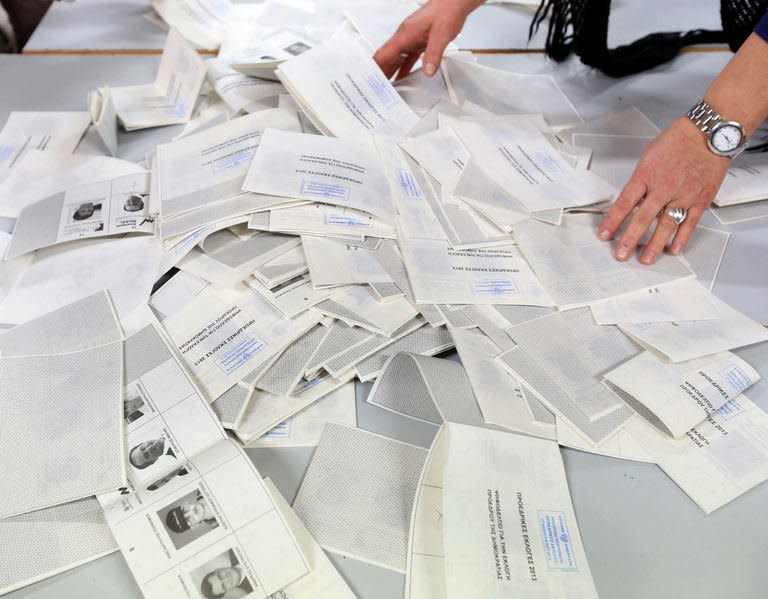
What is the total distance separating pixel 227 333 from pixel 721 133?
0.69m

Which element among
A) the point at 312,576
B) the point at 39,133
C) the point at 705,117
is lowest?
the point at 312,576

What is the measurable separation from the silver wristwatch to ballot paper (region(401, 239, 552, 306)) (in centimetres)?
29

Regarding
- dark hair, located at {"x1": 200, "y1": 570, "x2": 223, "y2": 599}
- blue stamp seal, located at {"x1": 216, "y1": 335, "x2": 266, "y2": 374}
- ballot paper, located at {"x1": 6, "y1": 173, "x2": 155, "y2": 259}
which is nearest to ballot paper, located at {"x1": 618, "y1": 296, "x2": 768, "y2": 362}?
blue stamp seal, located at {"x1": 216, "y1": 335, "x2": 266, "y2": 374}

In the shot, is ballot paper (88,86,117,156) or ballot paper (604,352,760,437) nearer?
ballot paper (604,352,760,437)

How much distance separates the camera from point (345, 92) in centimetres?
107

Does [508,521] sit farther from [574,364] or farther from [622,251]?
[622,251]

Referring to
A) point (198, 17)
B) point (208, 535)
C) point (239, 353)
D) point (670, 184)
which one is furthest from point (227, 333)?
point (198, 17)

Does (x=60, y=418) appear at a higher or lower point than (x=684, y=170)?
lower

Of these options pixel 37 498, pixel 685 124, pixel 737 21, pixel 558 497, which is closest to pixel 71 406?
pixel 37 498

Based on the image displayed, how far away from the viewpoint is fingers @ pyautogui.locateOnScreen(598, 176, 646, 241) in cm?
89

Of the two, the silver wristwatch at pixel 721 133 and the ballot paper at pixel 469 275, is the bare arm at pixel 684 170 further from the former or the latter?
→ the ballot paper at pixel 469 275

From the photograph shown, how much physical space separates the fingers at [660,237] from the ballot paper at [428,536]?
41 centimetres

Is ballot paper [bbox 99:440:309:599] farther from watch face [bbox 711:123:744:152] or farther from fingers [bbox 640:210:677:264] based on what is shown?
watch face [bbox 711:123:744:152]

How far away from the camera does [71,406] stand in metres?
0.71
